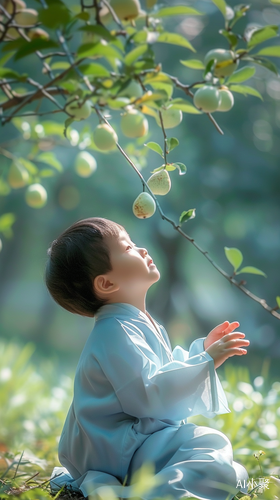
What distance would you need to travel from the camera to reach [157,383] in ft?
2.30

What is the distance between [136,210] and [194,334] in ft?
11.7

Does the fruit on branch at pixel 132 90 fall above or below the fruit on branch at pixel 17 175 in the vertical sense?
above

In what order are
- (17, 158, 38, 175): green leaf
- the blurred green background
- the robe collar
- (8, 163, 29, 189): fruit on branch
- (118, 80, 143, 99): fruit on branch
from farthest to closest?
the blurred green background, (17, 158, 38, 175): green leaf, (8, 163, 29, 189): fruit on branch, the robe collar, (118, 80, 143, 99): fruit on branch

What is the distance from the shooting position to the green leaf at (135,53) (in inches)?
20.7

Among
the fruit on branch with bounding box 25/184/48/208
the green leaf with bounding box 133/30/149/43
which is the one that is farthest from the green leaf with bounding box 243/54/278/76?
the fruit on branch with bounding box 25/184/48/208

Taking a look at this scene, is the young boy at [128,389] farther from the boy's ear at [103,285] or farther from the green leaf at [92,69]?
the green leaf at [92,69]

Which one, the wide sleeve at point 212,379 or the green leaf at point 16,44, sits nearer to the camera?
the green leaf at point 16,44

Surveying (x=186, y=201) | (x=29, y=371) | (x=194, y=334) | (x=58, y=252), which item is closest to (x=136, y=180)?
(x=186, y=201)

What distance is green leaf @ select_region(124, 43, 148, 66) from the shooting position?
20.7 inches

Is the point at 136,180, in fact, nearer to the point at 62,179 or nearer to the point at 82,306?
the point at 62,179

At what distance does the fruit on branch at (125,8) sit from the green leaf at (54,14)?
0.43 ft

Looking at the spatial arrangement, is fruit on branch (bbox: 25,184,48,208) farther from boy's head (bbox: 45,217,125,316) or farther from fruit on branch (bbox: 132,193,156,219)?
fruit on branch (bbox: 132,193,156,219)

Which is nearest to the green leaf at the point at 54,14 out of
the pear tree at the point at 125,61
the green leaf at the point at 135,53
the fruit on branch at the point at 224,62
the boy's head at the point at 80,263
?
the pear tree at the point at 125,61

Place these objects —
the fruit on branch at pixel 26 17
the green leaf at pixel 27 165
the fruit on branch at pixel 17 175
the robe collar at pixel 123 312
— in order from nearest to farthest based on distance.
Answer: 1. the fruit on branch at pixel 26 17
2. the robe collar at pixel 123 312
3. the fruit on branch at pixel 17 175
4. the green leaf at pixel 27 165
